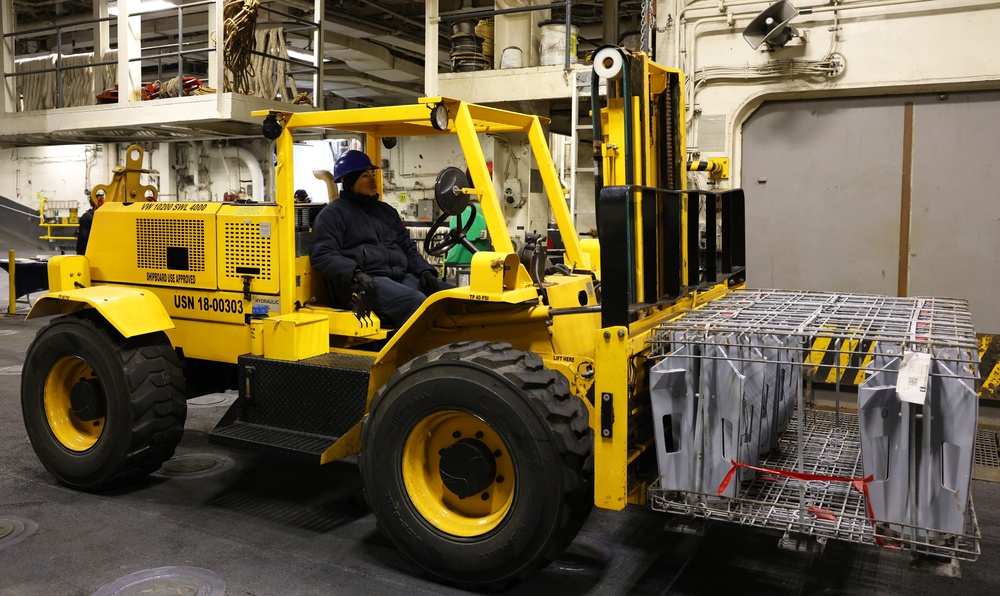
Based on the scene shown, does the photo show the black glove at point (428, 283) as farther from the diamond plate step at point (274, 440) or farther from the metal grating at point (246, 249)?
the diamond plate step at point (274, 440)

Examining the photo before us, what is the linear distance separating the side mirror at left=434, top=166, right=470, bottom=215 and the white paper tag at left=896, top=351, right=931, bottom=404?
2.10m

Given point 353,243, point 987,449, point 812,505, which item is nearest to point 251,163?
point 353,243

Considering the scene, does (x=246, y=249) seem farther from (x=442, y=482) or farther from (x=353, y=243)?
(x=442, y=482)

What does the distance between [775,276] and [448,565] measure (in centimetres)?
650

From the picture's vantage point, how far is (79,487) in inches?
212

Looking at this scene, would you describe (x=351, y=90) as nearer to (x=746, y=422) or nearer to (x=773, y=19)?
(x=773, y=19)

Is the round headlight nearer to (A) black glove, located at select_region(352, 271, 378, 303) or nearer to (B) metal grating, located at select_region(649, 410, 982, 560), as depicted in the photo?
(A) black glove, located at select_region(352, 271, 378, 303)

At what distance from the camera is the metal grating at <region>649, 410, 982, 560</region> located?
322 cm

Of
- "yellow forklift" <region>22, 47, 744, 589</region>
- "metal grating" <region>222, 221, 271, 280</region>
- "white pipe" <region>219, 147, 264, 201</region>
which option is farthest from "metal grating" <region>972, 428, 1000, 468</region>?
"white pipe" <region>219, 147, 264, 201</region>

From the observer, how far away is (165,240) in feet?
18.2

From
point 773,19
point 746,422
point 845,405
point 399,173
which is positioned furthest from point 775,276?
point 399,173

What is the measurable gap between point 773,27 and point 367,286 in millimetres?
5449

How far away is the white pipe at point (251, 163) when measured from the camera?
22219 millimetres

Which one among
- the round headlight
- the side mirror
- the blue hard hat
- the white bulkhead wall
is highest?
the white bulkhead wall
